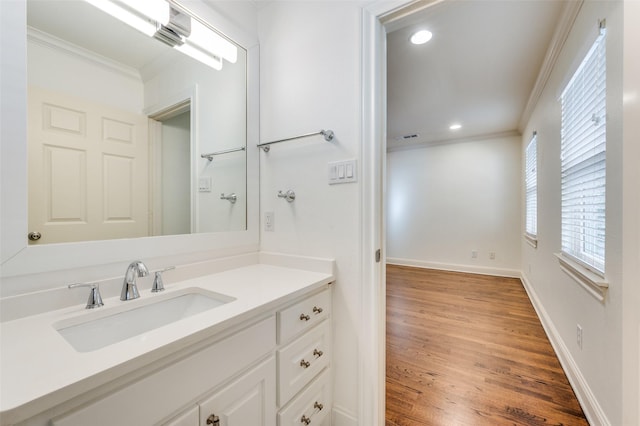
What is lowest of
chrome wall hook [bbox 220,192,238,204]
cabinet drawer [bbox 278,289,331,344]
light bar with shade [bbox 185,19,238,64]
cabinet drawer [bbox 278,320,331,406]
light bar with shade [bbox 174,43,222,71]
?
cabinet drawer [bbox 278,320,331,406]

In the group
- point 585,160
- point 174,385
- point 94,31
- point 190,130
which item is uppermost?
point 94,31

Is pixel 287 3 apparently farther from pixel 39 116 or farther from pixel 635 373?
pixel 635 373

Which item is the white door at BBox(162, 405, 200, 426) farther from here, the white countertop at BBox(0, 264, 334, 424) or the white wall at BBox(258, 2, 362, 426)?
the white wall at BBox(258, 2, 362, 426)

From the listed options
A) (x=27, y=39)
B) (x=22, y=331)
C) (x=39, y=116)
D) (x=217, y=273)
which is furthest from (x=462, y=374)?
(x=27, y=39)

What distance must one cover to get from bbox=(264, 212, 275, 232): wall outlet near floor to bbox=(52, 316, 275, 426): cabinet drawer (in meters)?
0.71

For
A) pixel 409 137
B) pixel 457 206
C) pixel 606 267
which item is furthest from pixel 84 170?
pixel 457 206

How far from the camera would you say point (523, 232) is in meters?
3.91

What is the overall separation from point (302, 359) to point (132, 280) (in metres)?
0.73

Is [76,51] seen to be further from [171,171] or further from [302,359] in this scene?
[302,359]

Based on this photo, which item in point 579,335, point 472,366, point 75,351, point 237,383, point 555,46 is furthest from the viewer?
point 555,46

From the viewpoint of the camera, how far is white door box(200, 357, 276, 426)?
761 millimetres

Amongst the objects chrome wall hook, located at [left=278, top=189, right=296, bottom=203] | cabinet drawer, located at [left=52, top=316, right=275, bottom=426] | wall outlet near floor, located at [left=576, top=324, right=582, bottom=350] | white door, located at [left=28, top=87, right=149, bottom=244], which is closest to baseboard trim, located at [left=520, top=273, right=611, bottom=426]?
wall outlet near floor, located at [left=576, top=324, right=582, bottom=350]

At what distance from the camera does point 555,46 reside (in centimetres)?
196

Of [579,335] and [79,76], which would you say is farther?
[579,335]
